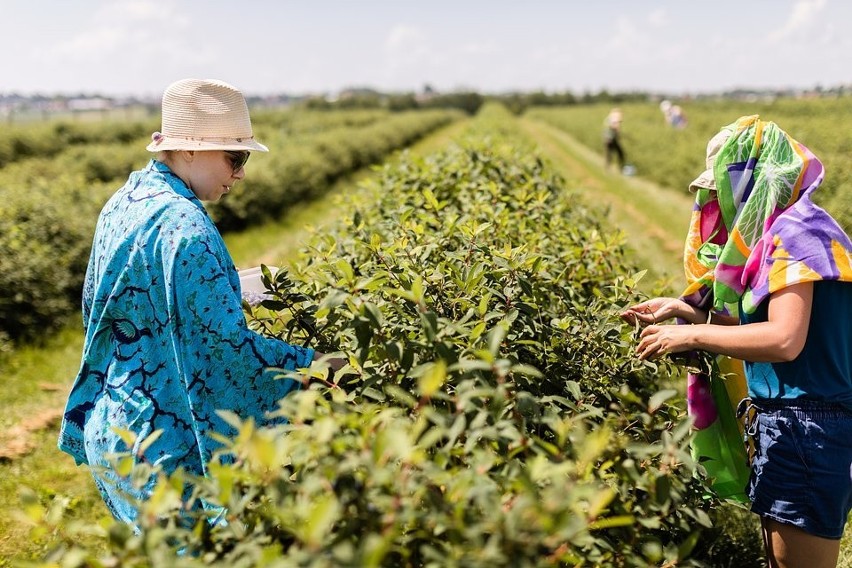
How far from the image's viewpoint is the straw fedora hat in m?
1.93

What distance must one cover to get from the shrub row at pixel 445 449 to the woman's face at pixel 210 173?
1.10ft

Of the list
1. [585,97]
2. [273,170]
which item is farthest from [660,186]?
[585,97]

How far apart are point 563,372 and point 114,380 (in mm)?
1372

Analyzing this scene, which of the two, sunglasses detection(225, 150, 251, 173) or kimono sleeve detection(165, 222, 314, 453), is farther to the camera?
sunglasses detection(225, 150, 251, 173)

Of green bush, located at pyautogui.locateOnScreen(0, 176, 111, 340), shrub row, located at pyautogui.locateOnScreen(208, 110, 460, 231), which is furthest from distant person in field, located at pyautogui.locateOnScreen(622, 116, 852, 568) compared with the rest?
shrub row, located at pyautogui.locateOnScreen(208, 110, 460, 231)

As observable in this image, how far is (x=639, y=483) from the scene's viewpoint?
132 cm

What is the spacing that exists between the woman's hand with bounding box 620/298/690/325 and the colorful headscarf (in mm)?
153

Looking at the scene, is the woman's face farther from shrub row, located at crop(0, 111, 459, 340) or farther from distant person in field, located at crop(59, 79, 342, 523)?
shrub row, located at crop(0, 111, 459, 340)

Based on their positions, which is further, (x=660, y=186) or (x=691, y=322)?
(x=660, y=186)

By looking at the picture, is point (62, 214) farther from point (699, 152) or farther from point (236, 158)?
point (699, 152)

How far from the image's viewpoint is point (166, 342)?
1851 millimetres

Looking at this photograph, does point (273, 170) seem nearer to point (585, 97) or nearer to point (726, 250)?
point (726, 250)

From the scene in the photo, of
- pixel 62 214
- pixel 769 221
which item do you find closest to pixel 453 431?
pixel 769 221

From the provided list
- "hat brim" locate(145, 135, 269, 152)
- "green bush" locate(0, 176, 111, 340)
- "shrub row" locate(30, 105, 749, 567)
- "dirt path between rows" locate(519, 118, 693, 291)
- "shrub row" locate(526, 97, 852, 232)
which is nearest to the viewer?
"shrub row" locate(30, 105, 749, 567)
